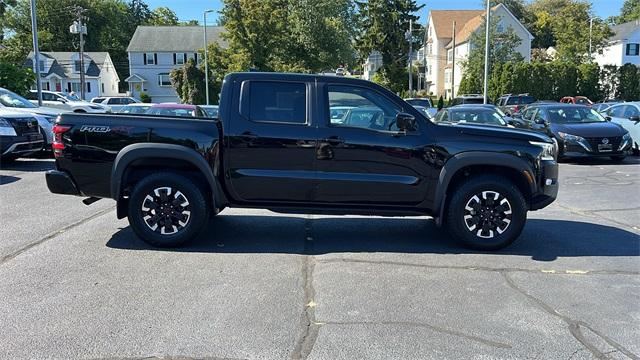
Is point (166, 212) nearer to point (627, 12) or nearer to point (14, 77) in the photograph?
point (14, 77)

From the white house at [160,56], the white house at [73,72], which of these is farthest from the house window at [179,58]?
the white house at [73,72]

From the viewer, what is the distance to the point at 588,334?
4.11 m

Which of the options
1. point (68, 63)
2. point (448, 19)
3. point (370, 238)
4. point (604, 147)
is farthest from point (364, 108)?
point (68, 63)

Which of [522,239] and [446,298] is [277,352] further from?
[522,239]

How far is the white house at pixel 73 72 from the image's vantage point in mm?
70000

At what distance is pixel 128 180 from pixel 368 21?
2259 inches

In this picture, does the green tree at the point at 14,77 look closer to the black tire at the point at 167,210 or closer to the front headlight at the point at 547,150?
the black tire at the point at 167,210

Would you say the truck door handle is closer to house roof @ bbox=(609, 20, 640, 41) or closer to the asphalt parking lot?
the asphalt parking lot

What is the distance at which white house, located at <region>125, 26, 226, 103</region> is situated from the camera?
70.8 metres

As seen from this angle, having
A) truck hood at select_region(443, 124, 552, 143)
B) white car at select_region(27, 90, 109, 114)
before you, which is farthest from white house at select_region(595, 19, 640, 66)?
truck hood at select_region(443, 124, 552, 143)

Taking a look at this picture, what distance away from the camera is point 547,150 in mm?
6289

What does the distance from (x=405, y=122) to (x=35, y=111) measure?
42.4 feet

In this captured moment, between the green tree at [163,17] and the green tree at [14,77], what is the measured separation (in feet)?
285

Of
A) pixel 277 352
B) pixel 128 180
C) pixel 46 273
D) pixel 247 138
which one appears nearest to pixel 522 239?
pixel 247 138
